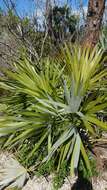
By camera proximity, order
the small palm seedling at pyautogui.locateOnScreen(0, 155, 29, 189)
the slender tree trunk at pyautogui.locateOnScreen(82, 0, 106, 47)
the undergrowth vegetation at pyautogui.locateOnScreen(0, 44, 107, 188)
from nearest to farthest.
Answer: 1. the undergrowth vegetation at pyautogui.locateOnScreen(0, 44, 107, 188)
2. the small palm seedling at pyautogui.locateOnScreen(0, 155, 29, 189)
3. the slender tree trunk at pyautogui.locateOnScreen(82, 0, 106, 47)

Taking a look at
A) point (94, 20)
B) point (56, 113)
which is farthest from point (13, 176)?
point (94, 20)

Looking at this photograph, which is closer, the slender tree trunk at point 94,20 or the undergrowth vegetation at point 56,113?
the undergrowth vegetation at point 56,113

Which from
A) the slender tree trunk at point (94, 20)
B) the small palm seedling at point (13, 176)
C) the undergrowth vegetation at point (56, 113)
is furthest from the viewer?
the slender tree trunk at point (94, 20)

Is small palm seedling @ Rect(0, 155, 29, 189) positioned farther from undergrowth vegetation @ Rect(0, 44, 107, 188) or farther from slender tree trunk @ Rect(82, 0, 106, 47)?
slender tree trunk @ Rect(82, 0, 106, 47)

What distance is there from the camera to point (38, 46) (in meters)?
10.2

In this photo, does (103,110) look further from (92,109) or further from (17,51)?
(17,51)

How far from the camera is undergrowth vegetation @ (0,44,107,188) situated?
5.21m

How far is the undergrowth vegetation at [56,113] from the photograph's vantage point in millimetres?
5207

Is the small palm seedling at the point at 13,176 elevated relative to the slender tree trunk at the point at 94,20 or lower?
lower

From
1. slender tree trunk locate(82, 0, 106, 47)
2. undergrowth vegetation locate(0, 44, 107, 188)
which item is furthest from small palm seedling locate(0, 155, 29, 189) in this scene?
slender tree trunk locate(82, 0, 106, 47)

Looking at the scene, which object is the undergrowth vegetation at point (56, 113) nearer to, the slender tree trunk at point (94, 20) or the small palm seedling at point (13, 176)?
the small palm seedling at point (13, 176)

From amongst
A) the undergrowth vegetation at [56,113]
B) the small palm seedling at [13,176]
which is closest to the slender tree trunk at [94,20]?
the undergrowth vegetation at [56,113]

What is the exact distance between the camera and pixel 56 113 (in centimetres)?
534

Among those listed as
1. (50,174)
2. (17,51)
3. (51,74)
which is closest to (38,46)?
(17,51)
